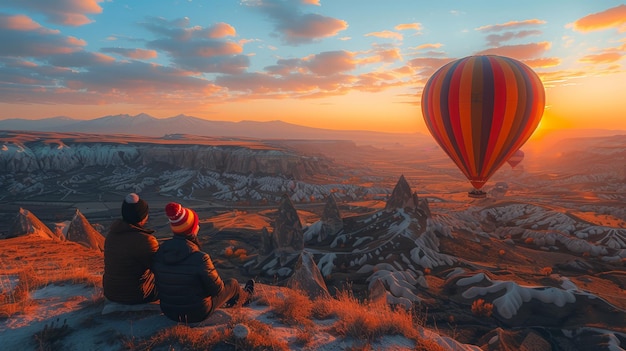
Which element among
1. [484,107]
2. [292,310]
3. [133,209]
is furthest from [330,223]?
[133,209]

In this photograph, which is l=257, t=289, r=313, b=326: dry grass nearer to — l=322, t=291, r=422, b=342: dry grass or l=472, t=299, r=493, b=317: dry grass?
l=322, t=291, r=422, b=342: dry grass

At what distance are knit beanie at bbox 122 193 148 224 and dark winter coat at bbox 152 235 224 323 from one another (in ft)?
2.22

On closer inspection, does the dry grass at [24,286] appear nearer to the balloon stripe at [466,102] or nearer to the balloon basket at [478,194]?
the balloon stripe at [466,102]

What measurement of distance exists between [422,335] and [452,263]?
2729cm

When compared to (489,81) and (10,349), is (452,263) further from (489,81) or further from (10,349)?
(10,349)

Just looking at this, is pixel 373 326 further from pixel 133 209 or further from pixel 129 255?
pixel 133 209

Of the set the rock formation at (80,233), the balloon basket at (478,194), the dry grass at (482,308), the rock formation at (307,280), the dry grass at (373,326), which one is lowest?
the dry grass at (482,308)

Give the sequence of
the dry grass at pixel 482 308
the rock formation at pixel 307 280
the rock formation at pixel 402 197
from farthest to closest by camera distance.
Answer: the rock formation at pixel 402 197 < the dry grass at pixel 482 308 < the rock formation at pixel 307 280

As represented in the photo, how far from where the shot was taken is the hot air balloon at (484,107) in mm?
21297

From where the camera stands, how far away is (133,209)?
18.1 ft

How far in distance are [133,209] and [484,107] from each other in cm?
2210

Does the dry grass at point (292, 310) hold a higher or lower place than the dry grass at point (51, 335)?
lower

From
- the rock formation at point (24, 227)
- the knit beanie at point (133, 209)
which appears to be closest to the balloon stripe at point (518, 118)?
the knit beanie at point (133, 209)

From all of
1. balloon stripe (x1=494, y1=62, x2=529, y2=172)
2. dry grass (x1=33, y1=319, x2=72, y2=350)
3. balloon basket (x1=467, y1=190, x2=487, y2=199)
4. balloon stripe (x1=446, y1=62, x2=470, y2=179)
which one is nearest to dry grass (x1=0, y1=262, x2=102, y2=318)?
dry grass (x1=33, y1=319, x2=72, y2=350)
